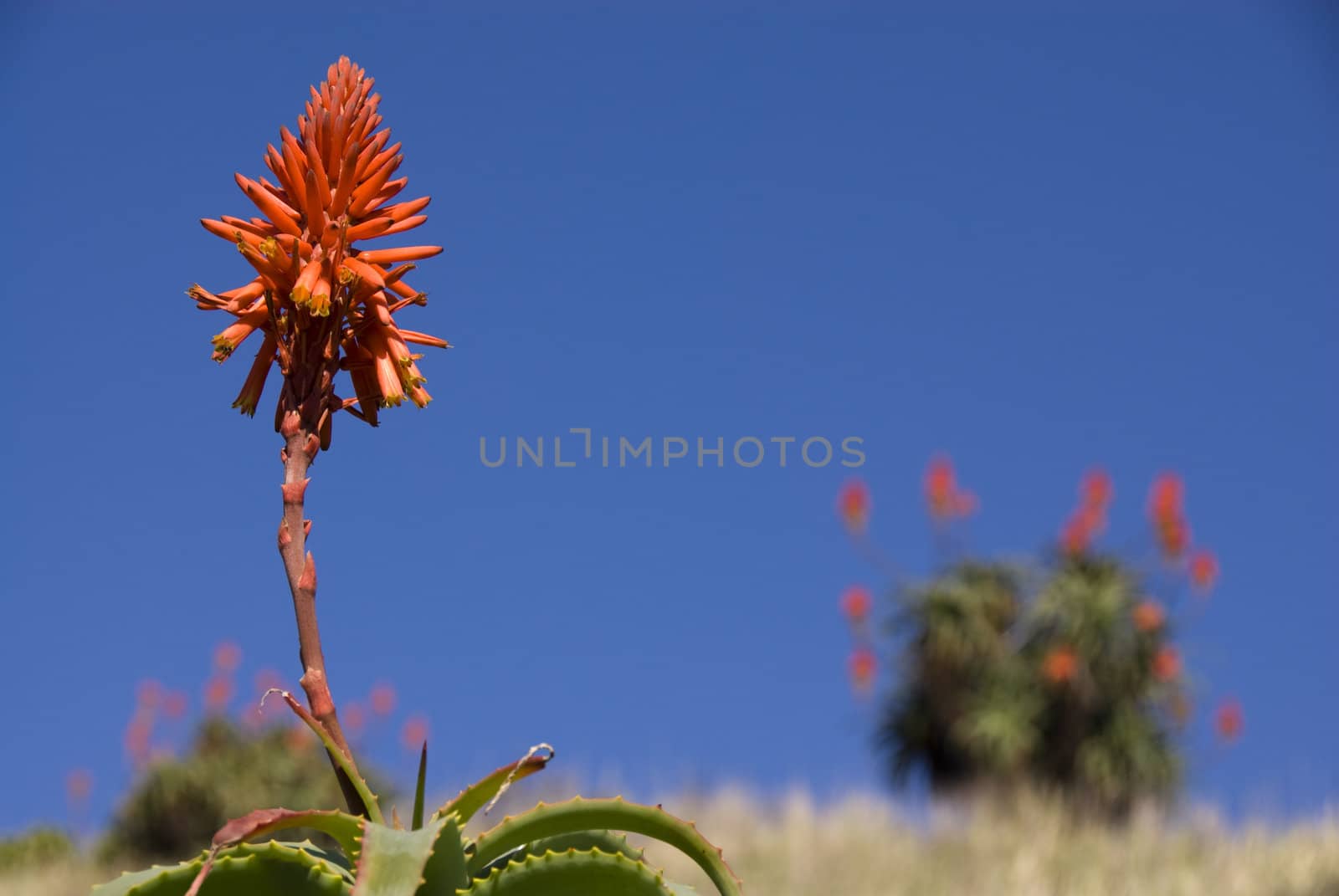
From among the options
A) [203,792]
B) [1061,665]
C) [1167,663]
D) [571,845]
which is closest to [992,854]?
[1061,665]

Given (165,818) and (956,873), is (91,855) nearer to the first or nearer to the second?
(165,818)

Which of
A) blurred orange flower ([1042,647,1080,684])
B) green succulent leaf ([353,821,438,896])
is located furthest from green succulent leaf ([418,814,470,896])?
blurred orange flower ([1042,647,1080,684])

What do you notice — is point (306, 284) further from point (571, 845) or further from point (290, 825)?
point (571, 845)

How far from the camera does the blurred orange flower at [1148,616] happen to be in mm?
14156

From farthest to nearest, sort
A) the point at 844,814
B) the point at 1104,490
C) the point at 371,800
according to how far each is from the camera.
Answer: the point at 1104,490
the point at 844,814
the point at 371,800

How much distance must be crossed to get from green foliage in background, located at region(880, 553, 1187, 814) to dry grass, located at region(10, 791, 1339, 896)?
209 centimetres

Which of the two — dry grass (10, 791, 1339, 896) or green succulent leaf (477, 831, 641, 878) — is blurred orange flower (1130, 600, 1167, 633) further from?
green succulent leaf (477, 831, 641, 878)

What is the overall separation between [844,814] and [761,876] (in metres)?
2.18

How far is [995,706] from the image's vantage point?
1409cm

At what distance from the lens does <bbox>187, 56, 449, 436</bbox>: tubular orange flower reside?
2023mm

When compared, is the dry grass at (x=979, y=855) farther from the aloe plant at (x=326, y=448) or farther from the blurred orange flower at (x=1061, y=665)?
the aloe plant at (x=326, y=448)

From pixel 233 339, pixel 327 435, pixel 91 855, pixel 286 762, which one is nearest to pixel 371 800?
pixel 327 435

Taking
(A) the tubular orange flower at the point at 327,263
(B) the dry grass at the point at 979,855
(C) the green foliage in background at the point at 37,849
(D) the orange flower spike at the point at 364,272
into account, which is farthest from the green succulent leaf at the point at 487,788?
(C) the green foliage in background at the point at 37,849

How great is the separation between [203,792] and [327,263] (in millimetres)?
12093
